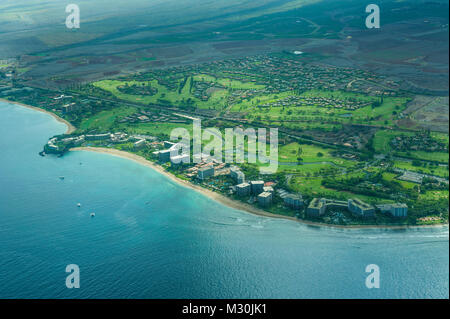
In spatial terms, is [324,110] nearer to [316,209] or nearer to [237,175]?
[237,175]

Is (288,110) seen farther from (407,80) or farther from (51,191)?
(51,191)

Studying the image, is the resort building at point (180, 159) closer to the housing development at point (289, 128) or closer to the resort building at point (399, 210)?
the housing development at point (289, 128)

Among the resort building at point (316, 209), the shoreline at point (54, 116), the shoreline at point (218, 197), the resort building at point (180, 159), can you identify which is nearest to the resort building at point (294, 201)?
the resort building at point (316, 209)

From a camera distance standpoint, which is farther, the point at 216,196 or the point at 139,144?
the point at 139,144

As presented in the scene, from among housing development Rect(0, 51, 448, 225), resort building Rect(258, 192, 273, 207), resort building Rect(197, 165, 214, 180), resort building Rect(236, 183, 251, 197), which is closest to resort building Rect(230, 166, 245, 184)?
housing development Rect(0, 51, 448, 225)

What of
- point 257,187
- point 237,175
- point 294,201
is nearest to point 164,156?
point 237,175

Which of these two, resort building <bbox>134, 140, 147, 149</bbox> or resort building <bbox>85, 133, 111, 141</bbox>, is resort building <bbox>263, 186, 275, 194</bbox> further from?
resort building <bbox>85, 133, 111, 141</bbox>
